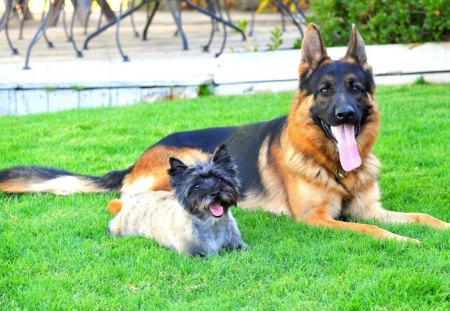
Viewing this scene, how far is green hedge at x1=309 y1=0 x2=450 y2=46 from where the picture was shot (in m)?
10.1

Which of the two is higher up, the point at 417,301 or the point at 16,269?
the point at 417,301

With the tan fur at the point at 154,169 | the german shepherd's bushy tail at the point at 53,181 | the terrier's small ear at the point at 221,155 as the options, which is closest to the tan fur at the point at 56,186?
the german shepherd's bushy tail at the point at 53,181

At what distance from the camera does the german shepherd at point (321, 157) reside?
5.86 m

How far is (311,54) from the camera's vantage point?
6.09 m

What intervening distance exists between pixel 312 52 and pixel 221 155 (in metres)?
1.43

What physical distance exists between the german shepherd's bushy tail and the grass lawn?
0.33 feet

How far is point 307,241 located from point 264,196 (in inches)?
44.0

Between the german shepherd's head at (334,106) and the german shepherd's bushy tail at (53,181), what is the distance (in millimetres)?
1586

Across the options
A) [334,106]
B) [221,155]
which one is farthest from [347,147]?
[221,155]

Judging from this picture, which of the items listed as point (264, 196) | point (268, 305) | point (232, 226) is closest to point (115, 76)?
point (264, 196)

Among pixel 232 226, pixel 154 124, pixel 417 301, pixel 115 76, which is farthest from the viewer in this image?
pixel 115 76

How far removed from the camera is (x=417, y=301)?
13.7ft

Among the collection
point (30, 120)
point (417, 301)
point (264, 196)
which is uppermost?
point (417, 301)

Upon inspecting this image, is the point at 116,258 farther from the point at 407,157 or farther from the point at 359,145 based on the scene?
the point at 407,157
